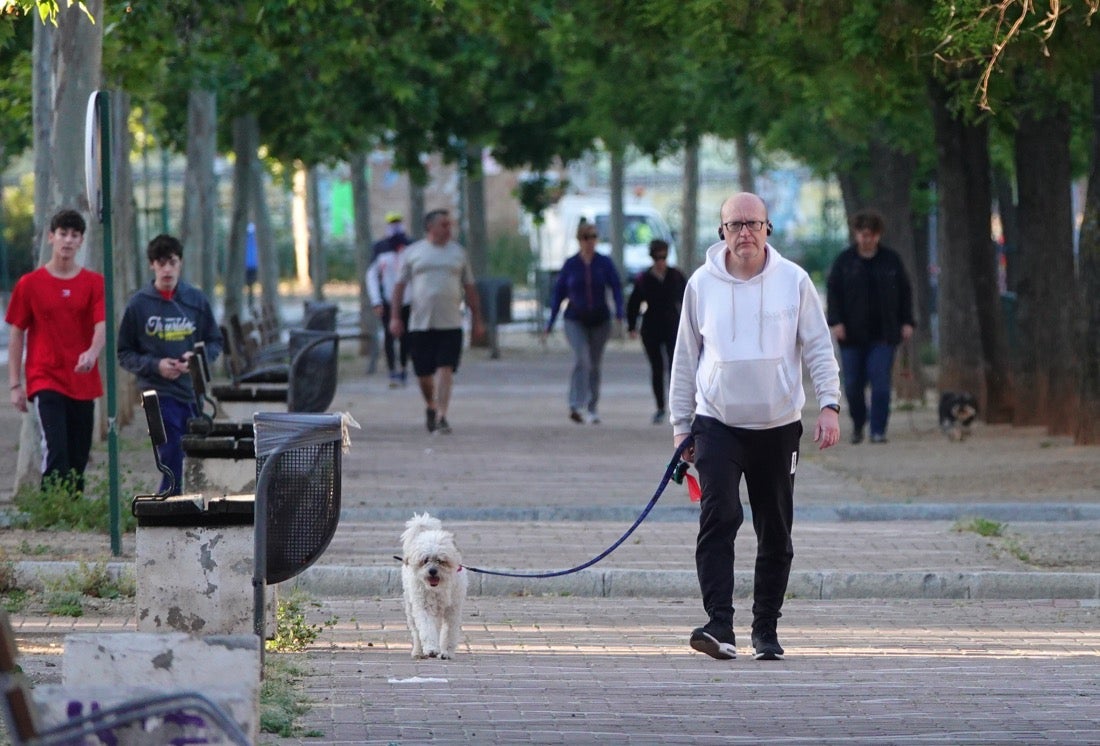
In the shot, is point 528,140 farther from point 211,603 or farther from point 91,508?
point 211,603

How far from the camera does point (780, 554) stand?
8.29m

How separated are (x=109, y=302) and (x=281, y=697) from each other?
444 cm

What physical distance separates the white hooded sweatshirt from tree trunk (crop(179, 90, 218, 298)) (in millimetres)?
16805

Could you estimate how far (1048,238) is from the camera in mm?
19406

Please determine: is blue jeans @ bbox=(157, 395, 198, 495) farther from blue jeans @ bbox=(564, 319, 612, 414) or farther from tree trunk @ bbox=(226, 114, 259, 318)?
tree trunk @ bbox=(226, 114, 259, 318)

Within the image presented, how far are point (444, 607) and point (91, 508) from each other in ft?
13.8

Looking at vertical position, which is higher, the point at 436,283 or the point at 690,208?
the point at 690,208

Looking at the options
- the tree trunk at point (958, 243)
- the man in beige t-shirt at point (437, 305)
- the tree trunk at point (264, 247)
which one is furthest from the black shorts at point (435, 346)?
the tree trunk at point (264, 247)

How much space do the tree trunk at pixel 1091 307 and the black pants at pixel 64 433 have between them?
28.2 feet

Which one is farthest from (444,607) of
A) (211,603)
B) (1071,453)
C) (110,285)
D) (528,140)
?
(528,140)

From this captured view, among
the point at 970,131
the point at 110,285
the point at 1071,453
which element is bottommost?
the point at 1071,453

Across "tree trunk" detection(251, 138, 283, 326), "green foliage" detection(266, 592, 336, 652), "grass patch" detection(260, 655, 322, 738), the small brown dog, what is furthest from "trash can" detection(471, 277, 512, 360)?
"grass patch" detection(260, 655, 322, 738)

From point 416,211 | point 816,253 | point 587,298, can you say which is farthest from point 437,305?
point 816,253

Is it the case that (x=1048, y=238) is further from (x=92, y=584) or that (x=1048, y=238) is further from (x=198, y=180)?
(x=92, y=584)
